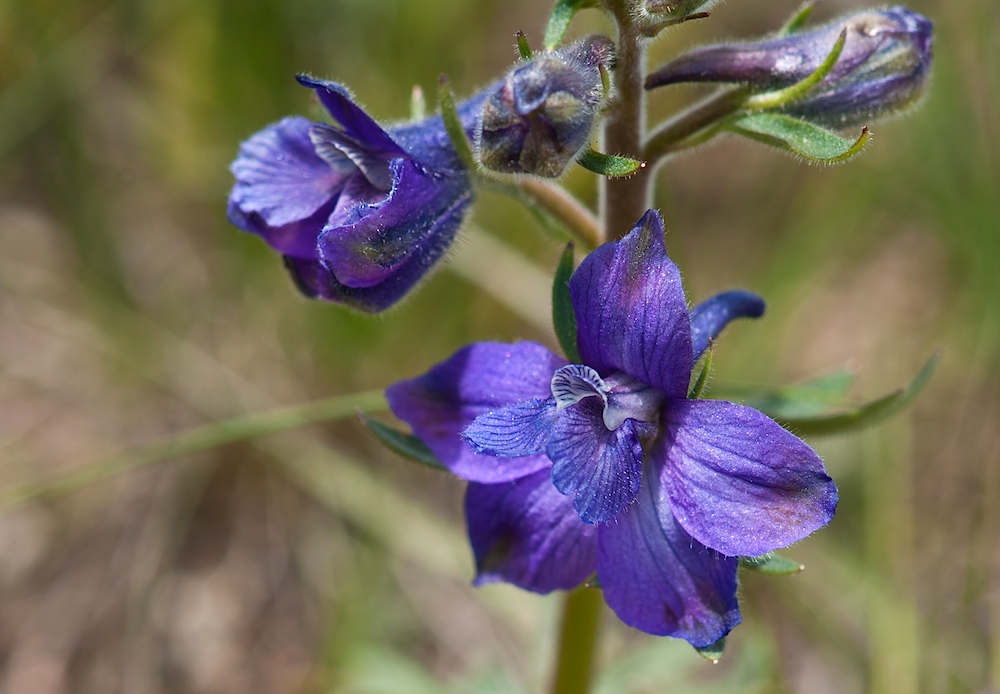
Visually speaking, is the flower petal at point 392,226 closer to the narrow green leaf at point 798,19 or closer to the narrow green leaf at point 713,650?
the narrow green leaf at point 798,19

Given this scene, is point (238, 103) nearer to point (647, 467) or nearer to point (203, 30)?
point (203, 30)

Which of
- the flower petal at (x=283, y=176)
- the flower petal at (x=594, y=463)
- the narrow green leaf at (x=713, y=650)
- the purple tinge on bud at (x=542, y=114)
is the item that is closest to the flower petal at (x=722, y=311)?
the flower petal at (x=594, y=463)

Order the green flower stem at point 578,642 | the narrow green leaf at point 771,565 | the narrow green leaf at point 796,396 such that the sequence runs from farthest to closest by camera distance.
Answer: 1. the green flower stem at point 578,642
2. the narrow green leaf at point 796,396
3. the narrow green leaf at point 771,565

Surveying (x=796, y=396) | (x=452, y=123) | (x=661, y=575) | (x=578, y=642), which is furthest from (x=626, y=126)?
(x=578, y=642)

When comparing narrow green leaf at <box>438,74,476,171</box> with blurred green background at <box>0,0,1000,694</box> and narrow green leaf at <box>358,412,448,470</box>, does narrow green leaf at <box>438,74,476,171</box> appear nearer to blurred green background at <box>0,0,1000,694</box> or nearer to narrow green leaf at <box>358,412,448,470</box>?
narrow green leaf at <box>358,412,448,470</box>

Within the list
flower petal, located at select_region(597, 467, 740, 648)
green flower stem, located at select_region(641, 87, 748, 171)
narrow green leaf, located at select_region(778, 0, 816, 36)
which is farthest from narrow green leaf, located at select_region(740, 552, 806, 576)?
narrow green leaf, located at select_region(778, 0, 816, 36)

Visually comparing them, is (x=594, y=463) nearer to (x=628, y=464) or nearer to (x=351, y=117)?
(x=628, y=464)
